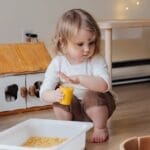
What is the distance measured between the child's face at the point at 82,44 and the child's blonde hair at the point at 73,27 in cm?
1

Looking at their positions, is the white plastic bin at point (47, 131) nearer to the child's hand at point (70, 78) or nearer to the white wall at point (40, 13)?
the child's hand at point (70, 78)

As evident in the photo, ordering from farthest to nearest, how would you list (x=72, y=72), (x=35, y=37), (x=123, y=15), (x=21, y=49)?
(x=123, y=15), (x=35, y=37), (x=21, y=49), (x=72, y=72)

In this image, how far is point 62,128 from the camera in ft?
4.20

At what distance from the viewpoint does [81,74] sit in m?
1.36

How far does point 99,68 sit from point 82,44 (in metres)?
0.11

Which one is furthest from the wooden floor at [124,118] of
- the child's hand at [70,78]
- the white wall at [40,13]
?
the white wall at [40,13]

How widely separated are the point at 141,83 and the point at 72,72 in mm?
1232

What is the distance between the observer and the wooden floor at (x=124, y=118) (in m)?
1.41

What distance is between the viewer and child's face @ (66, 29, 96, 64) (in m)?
1.29

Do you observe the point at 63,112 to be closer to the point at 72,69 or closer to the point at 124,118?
the point at 72,69

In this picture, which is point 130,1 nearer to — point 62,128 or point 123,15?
point 123,15

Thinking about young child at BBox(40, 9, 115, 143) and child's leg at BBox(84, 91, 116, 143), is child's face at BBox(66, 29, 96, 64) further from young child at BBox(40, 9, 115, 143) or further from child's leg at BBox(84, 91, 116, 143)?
child's leg at BBox(84, 91, 116, 143)

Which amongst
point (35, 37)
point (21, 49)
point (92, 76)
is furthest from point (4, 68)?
point (92, 76)

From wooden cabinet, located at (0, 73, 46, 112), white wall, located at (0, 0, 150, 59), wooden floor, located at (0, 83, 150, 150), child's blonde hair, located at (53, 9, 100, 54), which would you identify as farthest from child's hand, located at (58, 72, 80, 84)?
white wall, located at (0, 0, 150, 59)
